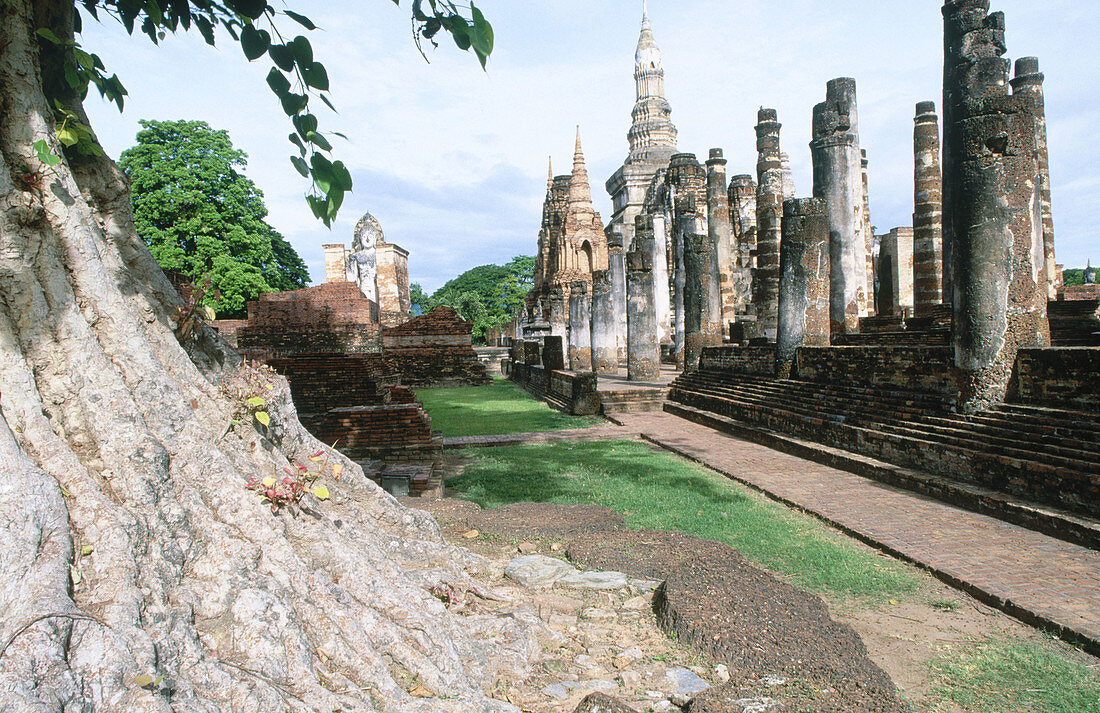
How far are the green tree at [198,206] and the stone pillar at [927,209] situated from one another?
22.8 m

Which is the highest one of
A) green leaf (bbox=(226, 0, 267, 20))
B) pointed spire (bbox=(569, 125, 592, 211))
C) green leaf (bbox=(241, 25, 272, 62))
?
pointed spire (bbox=(569, 125, 592, 211))

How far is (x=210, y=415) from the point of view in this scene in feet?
10.1

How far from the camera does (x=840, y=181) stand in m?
13.1

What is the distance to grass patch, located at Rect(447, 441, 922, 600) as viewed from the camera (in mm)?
4508

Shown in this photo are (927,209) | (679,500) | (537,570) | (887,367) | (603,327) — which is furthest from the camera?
(603,327)

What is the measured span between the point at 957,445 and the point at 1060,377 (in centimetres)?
99

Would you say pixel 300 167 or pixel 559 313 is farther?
pixel 559 313

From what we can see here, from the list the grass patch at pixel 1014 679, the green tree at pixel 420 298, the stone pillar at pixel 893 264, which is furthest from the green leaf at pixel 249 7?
the green tree at pixel 420 298

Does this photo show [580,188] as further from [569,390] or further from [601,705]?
[601,705]

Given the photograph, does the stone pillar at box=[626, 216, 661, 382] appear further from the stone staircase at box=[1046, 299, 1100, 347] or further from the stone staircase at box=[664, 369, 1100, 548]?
the stone staircase at box=[1046, 299, 1100, 347]

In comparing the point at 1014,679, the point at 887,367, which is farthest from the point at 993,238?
the point at 1014,679

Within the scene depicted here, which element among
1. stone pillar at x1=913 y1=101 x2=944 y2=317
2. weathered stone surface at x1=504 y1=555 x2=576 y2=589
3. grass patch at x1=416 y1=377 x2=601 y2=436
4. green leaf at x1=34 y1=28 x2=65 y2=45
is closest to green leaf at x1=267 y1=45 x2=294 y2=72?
green leaf at x1=34 y1=28 x2=65 y2=45

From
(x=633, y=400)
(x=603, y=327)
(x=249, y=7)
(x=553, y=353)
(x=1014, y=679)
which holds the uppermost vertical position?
(x=249, y=7)

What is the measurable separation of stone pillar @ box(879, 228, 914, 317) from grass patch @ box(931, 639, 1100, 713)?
64.7 ft
